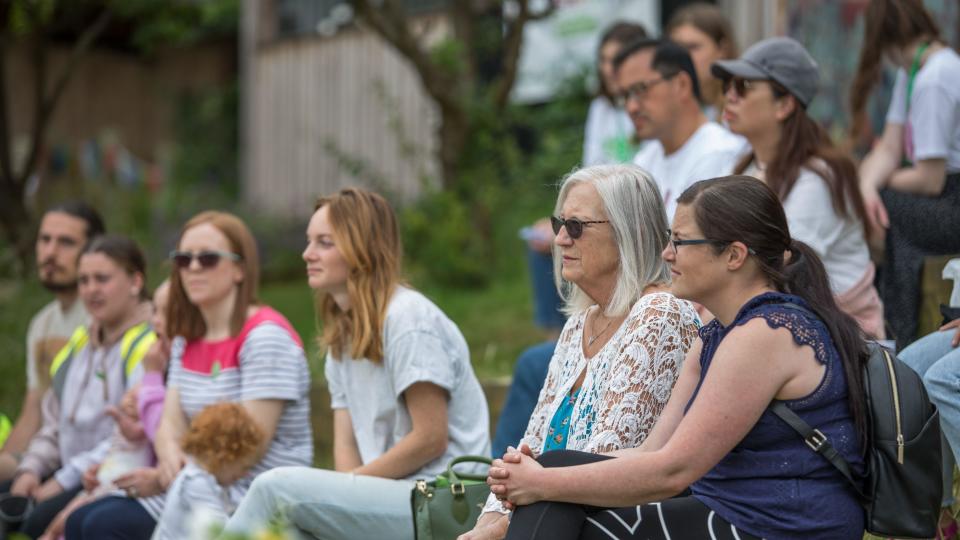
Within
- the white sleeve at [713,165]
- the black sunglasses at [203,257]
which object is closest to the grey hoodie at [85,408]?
the black sunglasses at [203,257]

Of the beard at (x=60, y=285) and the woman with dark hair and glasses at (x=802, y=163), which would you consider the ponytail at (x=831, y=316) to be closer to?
the woman with dark hair and glasses at (x=802, y=163)

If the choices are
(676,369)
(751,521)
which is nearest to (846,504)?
(751,521)

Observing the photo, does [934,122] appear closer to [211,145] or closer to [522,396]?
[522,396]

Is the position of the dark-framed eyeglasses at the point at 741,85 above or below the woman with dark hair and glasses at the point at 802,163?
above

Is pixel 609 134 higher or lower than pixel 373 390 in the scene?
higher

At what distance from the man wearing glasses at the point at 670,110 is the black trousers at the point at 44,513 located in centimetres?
277

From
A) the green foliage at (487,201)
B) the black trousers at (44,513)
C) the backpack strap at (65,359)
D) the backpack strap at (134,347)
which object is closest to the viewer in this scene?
the black trousers at (44,513)

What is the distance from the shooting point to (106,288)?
5477mm

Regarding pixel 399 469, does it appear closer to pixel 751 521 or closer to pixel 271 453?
pixel 271 453

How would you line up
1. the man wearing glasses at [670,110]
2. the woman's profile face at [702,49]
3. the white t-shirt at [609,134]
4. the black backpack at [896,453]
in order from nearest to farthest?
the black backpack at [896,453], the man wearing glasses at [670,110], the woman's profile face at [702,49], the white t-shirt at [609,134]

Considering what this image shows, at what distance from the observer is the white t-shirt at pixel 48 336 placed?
6113mm

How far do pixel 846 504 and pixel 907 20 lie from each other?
8.07 feet

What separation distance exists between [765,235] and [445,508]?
4.22 feet

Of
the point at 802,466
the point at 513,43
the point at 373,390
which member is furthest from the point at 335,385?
the point at 513,43
